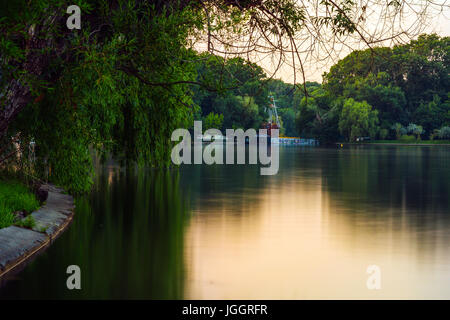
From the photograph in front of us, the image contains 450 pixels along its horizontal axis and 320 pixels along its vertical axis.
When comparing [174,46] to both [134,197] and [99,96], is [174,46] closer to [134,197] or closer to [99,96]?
[99,96]

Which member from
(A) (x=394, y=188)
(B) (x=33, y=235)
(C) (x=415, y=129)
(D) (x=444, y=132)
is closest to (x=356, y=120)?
(C) (x=415, y=129)

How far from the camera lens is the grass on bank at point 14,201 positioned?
13148mm

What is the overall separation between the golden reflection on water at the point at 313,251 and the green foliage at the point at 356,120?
100 meters

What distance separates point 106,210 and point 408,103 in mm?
125802

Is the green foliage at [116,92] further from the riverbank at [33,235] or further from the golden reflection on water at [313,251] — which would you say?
the golden reflection on water at [313,251]

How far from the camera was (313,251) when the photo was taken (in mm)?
11750

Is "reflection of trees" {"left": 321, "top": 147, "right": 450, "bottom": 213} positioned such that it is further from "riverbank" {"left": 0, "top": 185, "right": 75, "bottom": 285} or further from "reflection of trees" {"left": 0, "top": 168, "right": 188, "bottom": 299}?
"riverbank" {"left": 0, "top": 185, "right": 75, "bottom": 285}

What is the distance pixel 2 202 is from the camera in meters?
14.9

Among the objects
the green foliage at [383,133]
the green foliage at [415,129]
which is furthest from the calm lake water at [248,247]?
the green foliage at [415,129]

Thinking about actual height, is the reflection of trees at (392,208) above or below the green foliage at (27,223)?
below

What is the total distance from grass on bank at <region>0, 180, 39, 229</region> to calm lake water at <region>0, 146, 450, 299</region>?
3.57 feet

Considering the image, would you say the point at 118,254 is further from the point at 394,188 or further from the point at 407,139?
the point at 407,139

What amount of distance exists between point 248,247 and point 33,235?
3814 mm
